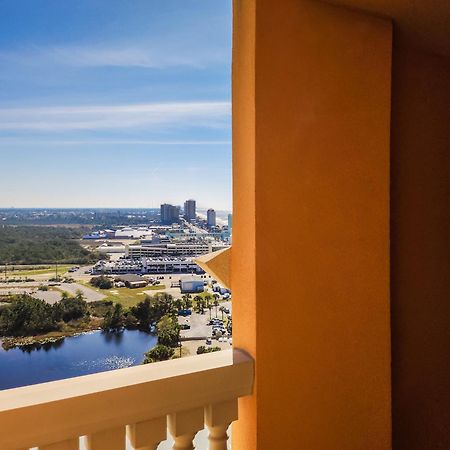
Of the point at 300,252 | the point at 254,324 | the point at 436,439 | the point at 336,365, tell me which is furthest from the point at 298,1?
the point at 436,439

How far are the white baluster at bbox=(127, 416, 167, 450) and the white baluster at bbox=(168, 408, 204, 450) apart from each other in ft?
0.10

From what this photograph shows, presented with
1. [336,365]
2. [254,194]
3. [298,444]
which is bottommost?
[298,444]

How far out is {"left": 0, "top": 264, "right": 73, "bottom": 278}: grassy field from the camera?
105cm

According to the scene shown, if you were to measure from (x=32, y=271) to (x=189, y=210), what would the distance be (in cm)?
53

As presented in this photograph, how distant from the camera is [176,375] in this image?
1032mm

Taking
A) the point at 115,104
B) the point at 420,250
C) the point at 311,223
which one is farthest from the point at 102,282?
the point at 420,250

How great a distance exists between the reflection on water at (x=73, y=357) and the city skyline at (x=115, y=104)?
1.31 feet

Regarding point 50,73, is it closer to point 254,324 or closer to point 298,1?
point 298,1

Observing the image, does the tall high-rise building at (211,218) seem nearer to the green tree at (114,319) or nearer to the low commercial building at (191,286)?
the low commercial building at (191,286)

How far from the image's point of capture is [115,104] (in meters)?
1.23

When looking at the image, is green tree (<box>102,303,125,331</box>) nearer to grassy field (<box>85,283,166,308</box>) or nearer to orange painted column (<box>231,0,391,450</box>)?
Result: grassy field (<box>85,283,166,308</box>)

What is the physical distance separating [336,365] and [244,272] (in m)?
0.41

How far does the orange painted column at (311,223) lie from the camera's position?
3.81ft

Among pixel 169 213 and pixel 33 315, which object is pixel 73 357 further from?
pixel 169 213
